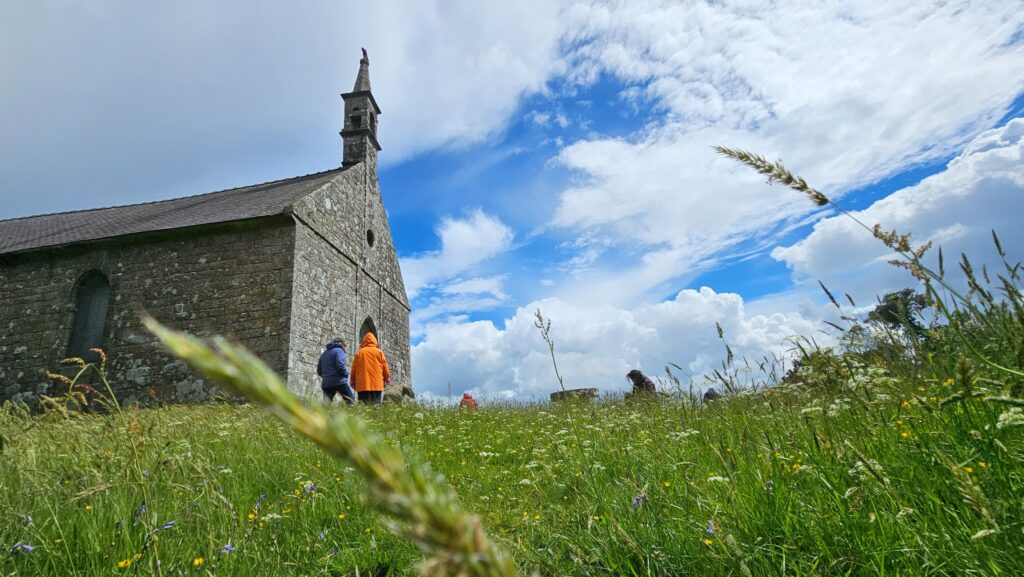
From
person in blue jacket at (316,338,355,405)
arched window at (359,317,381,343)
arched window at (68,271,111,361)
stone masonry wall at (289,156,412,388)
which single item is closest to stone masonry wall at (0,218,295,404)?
arched window at (68,271,111,361)

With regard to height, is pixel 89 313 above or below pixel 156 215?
below

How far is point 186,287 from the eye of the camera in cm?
1509

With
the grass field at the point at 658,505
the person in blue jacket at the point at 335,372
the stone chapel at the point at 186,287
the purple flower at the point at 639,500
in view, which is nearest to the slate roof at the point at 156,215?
the stone chapel at the point at 186,287

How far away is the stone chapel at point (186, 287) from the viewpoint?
→ 1426 cm

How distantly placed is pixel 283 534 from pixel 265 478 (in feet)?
3.16

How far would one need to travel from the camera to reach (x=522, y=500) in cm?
384

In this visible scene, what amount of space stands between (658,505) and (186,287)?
15.9 metres

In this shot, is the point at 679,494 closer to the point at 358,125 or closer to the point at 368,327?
the point at 368,327

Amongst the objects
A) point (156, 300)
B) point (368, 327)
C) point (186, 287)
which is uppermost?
point (186, 287)

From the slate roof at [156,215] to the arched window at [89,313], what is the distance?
1290 mm

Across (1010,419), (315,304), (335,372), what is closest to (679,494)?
(1010,419)

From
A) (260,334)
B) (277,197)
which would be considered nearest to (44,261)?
(277,197)

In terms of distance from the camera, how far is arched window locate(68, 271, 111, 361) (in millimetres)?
15695

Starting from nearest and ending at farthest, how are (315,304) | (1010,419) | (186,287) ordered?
1. (1010,419)
2. (186,287)
3. (315,304)
